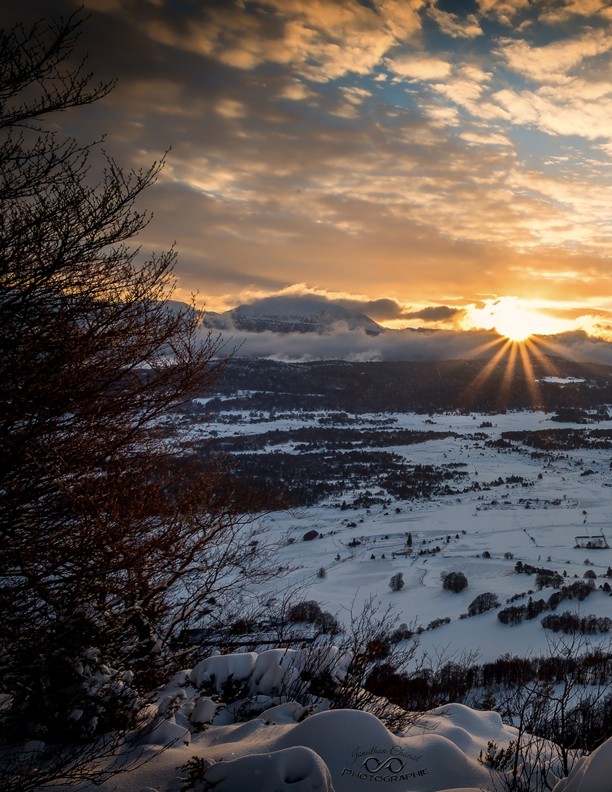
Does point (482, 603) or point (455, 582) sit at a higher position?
point (482, 603)

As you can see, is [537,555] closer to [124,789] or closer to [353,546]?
[353,546]

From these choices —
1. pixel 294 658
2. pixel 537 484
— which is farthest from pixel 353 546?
pixel 294 658

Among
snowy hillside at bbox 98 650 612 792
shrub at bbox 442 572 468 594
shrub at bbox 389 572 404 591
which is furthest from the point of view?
shrub at bbox 389 572 404 591

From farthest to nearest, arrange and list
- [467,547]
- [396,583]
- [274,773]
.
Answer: [467,547] < [396,583] < [274,773]

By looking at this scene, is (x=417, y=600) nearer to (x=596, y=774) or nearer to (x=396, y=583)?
(x=396, y=583)

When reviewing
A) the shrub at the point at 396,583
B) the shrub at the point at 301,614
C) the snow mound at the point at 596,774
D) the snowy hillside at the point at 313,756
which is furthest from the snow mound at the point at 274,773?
the shrub at the point at 396,583

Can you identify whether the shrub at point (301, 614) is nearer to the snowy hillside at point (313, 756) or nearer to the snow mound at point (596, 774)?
the snowy hillside at point (313, 756)

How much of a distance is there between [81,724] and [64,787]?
2.35 ft

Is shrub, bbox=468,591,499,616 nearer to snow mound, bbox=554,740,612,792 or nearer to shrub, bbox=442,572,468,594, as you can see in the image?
shrub, bbox=442,572,468,594

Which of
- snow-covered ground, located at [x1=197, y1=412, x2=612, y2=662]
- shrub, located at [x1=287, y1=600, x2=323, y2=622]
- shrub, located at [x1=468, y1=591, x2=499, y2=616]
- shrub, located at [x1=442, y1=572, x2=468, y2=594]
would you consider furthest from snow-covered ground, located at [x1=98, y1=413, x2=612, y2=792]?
shrub, located at [x1=287, y1=600, x2=323, y2=622]

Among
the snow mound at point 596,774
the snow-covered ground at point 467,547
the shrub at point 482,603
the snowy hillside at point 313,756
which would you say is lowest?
the snow-covered ground at point 467,547

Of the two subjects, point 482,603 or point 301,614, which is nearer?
point 301,614

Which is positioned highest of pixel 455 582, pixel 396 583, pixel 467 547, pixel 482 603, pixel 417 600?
pixel 482 603

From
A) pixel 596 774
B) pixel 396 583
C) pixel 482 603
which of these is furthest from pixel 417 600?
pixel 596 774
